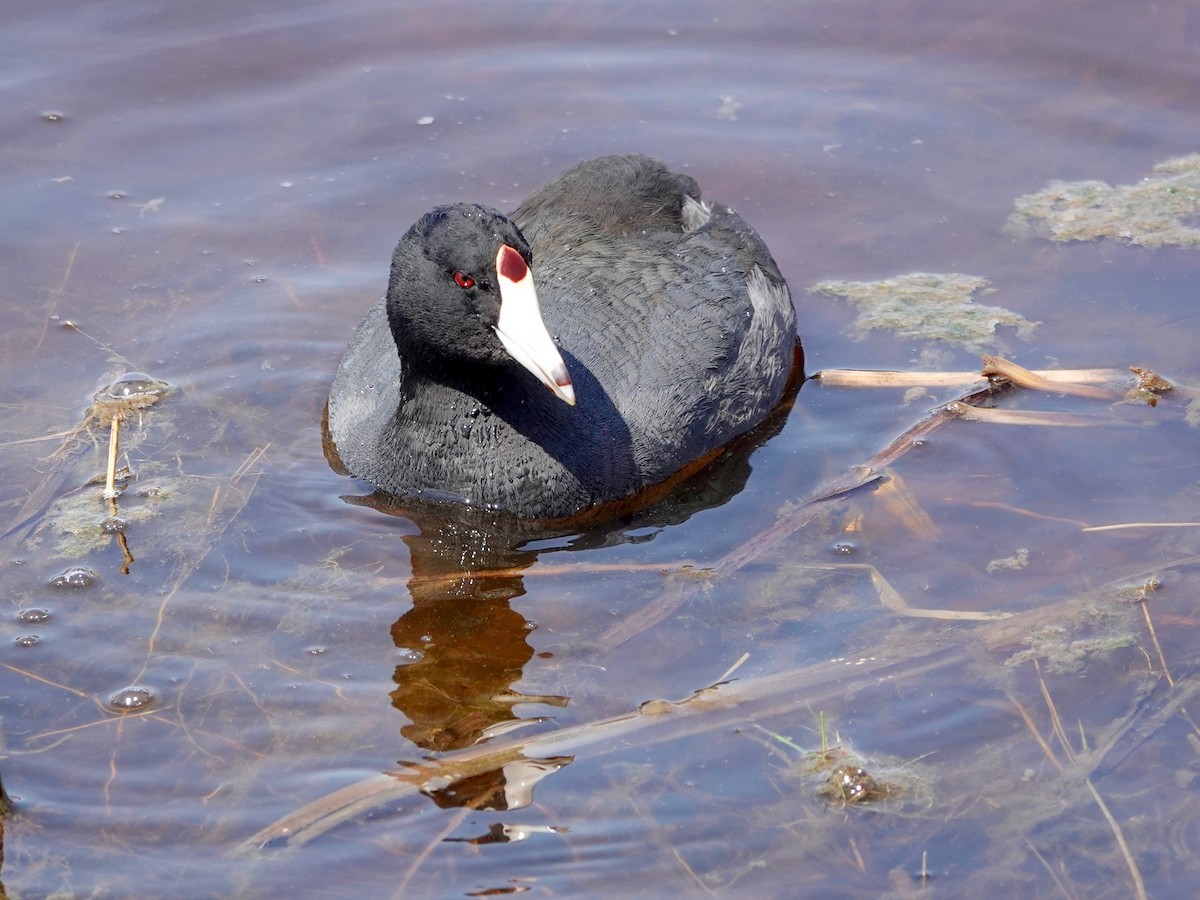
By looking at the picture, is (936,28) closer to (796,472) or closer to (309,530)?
(796,472)

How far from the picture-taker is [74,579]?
409 centimetres

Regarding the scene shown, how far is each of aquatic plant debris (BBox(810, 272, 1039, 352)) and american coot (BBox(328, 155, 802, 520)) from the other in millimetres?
470

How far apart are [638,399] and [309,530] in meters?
1.00

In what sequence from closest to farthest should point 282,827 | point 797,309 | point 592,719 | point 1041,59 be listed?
point 282,827 → point 592,719 → point 797,309 → point 1041,59

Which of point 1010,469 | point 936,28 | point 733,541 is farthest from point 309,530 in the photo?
point 936,28

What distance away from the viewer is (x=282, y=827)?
10.7 ft

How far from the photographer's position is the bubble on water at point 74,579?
4.07 meters

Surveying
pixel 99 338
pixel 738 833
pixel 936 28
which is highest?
pixel 936 28

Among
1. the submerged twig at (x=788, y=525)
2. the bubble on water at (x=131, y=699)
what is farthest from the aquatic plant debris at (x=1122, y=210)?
the bubble on water at (x=131, y=699)

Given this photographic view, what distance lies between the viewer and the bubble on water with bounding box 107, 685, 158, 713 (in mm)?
3639

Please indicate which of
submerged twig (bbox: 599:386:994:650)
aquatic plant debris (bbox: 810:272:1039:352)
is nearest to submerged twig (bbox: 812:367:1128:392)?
submerged twig (bbox: 599:386:994:650)

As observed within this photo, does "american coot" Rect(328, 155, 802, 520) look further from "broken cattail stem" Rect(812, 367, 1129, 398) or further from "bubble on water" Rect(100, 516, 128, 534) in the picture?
"bubble on water" Rect(100, 516, 128, 534)

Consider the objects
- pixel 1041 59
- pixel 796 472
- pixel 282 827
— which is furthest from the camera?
pixel 1041 59

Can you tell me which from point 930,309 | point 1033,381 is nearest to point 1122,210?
point 930,309
